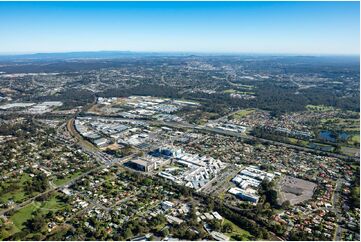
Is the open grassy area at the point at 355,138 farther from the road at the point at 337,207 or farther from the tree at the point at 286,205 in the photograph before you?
the tree at the point at 286,205

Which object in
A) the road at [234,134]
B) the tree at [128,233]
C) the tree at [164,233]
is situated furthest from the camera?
the road at [234,134]

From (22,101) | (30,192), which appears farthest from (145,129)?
(22,101)

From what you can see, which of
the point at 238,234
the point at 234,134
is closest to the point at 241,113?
the point at 234,134

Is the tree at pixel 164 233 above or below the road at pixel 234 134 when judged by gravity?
above

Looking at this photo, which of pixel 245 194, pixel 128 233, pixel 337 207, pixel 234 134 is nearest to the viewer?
pixel 128 233

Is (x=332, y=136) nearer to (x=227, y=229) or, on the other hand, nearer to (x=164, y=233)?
(x=227, y=229)

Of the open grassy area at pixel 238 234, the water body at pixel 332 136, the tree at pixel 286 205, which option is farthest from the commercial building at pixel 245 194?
the water body at pixel 332 136

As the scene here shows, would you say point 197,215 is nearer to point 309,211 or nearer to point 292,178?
point 309,211

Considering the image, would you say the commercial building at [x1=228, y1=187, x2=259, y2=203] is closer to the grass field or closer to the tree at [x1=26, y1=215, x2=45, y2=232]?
the grass field

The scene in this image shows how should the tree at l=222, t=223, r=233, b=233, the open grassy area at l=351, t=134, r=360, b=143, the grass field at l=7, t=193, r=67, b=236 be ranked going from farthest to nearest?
the open grassy area at l=351, t=134, r=360, b=143 → the grass field at l=7, t=193, r=67, b=236 → the tree at l=222, t=223, r=233, b=233

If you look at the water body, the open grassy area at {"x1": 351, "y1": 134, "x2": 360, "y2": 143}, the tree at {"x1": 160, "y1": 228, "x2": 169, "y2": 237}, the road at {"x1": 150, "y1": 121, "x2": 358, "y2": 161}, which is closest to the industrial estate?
the tree at {"x1": 160, "y1": 228, "x2": 169, "y2": 237}

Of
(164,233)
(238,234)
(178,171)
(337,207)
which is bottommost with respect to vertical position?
(337,207)
